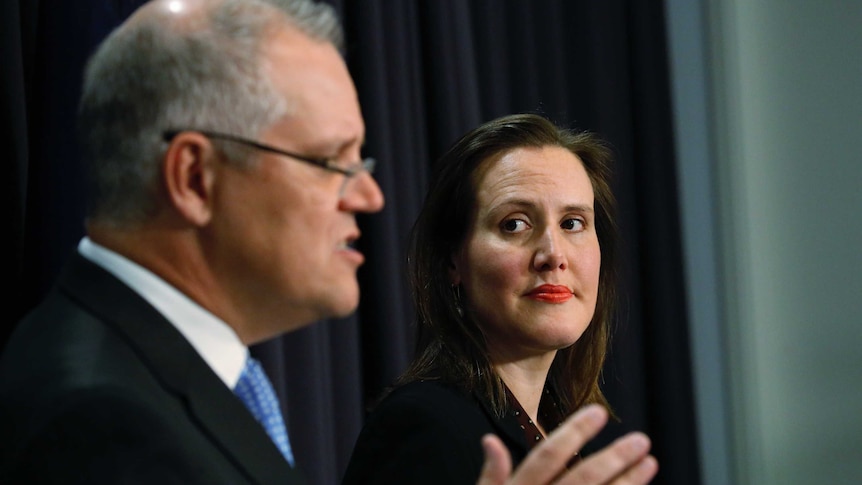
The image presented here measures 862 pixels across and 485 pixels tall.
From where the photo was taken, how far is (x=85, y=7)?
75.1 inches

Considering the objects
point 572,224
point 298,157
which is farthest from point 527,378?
point 298,157

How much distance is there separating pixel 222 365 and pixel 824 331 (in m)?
2.49

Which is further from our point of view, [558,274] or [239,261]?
[558,274]

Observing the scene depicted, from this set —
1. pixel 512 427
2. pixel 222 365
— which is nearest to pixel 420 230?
pixel 512 427

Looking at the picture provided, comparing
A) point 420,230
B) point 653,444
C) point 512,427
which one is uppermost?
point 420,230

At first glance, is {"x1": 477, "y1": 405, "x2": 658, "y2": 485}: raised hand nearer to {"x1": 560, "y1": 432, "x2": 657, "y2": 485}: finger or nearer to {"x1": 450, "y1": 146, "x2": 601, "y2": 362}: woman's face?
{"x1": 560, "y1": 432, "x2": 657, "y2": 485}: finger

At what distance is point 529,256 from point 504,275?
0.05 metres

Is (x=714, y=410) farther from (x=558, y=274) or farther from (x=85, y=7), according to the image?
(x=85, y=7)

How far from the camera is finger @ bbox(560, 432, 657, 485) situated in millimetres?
1061

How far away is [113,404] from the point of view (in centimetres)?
87

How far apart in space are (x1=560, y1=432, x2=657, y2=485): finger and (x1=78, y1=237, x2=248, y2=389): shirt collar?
0.34 m

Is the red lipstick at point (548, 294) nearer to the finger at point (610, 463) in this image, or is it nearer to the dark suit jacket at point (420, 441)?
the dark suit jacket at point (420, 441)

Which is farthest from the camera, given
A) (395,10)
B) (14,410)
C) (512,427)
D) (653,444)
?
(653,444)

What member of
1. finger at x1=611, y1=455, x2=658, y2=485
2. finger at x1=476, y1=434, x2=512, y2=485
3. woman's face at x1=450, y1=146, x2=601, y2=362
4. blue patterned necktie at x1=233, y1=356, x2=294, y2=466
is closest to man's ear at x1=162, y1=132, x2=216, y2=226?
blue patterned necktie at x1=233, y1=356, x2=294, y2=466
